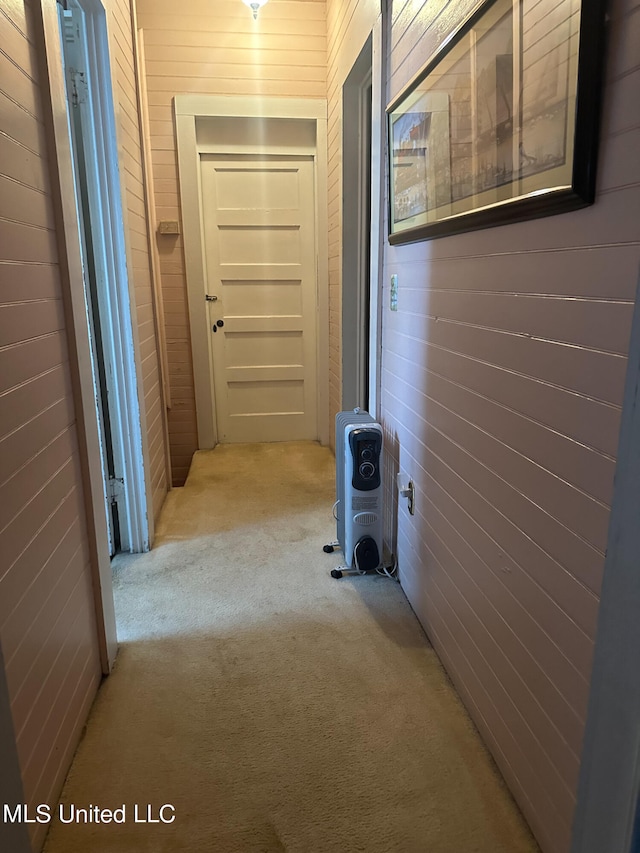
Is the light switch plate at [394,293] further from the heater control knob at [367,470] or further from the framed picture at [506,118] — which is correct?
the heater control knob at [367,470]

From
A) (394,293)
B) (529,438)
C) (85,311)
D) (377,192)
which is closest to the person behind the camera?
(529,438)

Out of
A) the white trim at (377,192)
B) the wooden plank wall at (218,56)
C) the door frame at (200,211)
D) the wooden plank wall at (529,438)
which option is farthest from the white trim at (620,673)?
the wooden plank wall at (218,56)

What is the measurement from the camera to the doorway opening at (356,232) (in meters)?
3.26

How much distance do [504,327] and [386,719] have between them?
1.17 meters

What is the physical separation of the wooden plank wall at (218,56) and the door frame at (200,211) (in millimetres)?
64

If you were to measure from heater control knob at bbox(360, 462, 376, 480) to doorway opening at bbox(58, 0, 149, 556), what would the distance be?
1.04 metres

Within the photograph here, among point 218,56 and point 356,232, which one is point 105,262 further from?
point 218,56

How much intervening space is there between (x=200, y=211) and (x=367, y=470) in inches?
100

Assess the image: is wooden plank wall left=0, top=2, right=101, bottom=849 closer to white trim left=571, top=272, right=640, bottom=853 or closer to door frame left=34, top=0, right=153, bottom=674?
door frame left=34, top=0, right=153, bottom=674

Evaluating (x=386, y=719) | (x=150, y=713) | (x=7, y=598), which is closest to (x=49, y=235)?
(x=7, y=598)

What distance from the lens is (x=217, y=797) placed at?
1424mm

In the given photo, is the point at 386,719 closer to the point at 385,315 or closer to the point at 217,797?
the point at 217,797

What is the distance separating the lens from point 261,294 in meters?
4.18

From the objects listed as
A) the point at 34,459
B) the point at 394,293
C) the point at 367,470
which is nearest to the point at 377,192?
the point at 394,293
